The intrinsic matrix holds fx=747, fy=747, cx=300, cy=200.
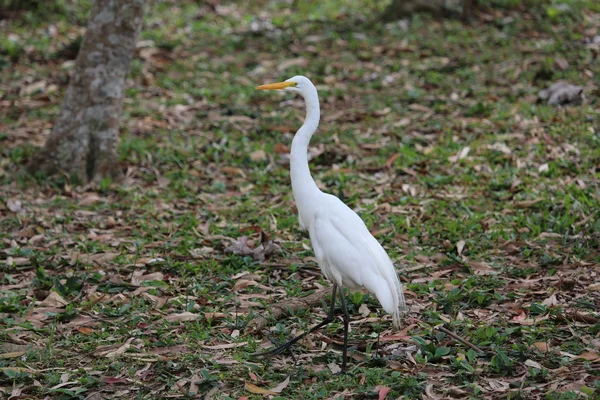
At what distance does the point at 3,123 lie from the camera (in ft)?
26.0

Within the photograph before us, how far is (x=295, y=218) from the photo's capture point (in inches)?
241

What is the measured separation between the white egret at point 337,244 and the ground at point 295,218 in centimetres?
32

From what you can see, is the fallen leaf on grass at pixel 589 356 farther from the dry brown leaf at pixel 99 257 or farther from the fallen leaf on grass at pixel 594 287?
the dry brown leaf at pixel 99 257

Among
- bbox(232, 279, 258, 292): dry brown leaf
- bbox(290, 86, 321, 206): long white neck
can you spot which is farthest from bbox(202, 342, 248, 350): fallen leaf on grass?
bbox(290, 86, 321, 206): long white neck

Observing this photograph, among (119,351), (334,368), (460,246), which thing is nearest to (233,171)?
(460,246)

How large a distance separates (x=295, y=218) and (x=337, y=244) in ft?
→ 6.14

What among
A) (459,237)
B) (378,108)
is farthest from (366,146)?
(459,237)

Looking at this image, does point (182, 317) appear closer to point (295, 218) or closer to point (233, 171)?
point (295, 218)

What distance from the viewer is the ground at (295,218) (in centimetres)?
Answer: 407

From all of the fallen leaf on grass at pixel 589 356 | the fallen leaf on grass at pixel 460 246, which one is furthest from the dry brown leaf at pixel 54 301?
the fallen leaf on grass at pixel 589 356

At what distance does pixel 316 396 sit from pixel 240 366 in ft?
1.68

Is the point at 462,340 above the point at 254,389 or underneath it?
above

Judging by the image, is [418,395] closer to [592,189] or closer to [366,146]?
[592,189]

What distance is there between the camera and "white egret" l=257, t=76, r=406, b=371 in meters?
4.18
